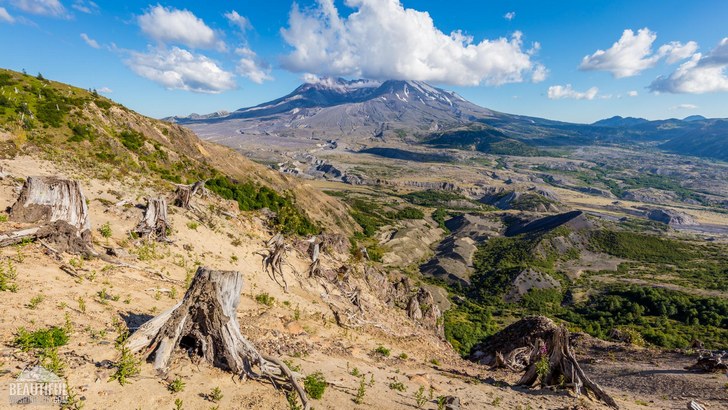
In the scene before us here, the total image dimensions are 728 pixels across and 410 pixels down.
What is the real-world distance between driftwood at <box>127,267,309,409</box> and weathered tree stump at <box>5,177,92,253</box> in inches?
266

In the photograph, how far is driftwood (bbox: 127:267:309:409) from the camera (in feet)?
28.4

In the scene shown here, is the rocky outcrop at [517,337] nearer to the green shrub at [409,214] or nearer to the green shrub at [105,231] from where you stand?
the green shrub at [105,231]

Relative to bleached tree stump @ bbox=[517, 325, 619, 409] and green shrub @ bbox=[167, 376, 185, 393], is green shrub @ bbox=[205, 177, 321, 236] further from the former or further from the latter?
green shrub @ bbox=[167, 376, 185, 393]

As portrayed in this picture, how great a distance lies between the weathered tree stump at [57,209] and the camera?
1270cm

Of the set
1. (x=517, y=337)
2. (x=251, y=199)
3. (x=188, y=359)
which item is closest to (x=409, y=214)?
(x=251, y=199)

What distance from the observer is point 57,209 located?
525 inches

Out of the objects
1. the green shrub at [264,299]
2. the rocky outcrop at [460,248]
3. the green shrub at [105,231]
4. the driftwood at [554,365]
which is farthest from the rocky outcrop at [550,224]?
the green shrub at [105,231]

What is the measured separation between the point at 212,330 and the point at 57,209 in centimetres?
940

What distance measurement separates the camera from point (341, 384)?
10.1 meters

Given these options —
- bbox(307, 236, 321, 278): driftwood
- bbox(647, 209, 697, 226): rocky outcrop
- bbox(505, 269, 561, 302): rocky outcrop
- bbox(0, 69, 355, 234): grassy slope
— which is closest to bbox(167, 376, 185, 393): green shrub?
bbox(307, 236, 321, 278): driftwood

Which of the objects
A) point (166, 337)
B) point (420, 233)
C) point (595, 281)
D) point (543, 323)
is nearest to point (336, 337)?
point (166, 337)

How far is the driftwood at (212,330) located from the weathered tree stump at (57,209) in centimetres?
675

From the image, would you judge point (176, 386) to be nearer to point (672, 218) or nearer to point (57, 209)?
point (57, 209)

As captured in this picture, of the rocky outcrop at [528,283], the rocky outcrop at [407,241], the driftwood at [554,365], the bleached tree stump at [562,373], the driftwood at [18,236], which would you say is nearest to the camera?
the driftwood at [18,236]
